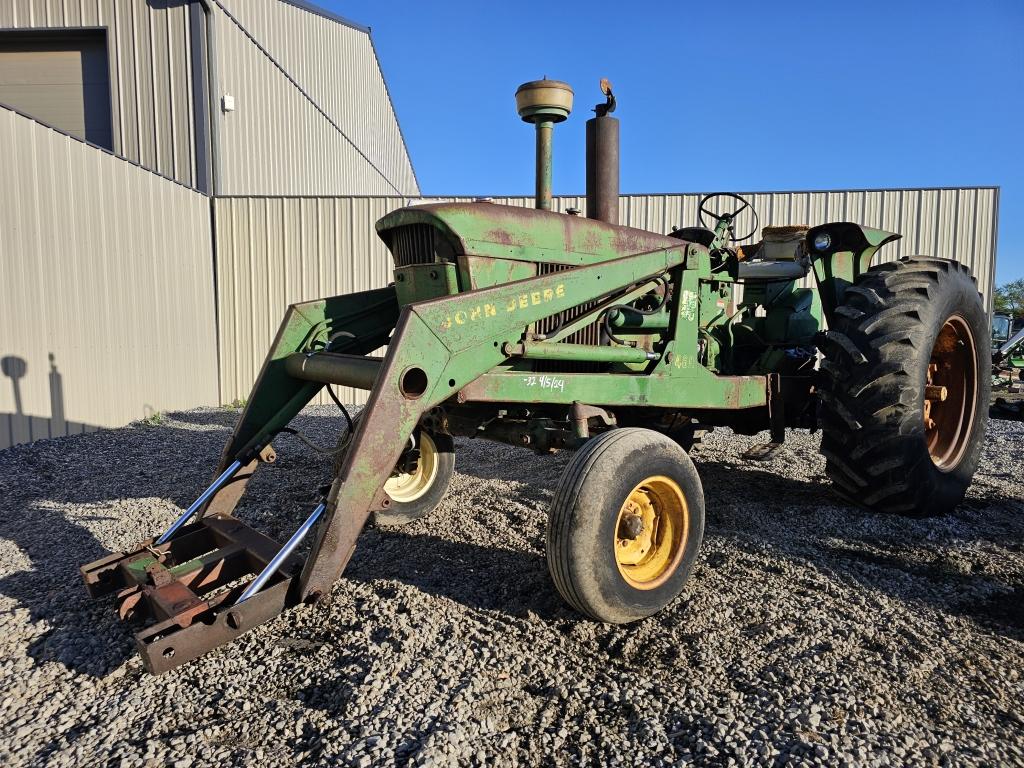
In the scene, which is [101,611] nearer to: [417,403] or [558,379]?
[417,403]

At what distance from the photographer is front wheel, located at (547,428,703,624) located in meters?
2.51

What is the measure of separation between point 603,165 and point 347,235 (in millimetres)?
6581

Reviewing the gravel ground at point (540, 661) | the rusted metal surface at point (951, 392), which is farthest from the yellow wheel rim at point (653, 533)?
the rusted metal surface at point (951, 392)

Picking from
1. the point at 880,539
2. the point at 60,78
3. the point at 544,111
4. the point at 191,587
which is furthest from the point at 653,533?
the point at 60,78

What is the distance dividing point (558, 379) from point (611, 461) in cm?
55

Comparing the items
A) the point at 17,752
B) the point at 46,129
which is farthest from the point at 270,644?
the point at 46,129

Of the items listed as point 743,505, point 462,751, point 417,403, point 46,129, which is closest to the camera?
point 462,751

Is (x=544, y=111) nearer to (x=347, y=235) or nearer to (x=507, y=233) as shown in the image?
(x=507, y=233)

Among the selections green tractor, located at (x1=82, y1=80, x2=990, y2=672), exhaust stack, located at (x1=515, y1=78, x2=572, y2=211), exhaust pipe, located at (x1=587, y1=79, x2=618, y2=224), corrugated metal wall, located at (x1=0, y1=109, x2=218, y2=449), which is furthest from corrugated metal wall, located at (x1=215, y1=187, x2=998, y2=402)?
exhaust stack, located at (x1=515, y1=78, x2=572, y2=211)

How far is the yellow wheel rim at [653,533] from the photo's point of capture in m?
2.77

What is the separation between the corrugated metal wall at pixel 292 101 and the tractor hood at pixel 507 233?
8062 mm

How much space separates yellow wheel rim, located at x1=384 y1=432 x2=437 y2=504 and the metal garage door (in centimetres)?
889

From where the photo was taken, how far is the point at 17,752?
6.32 feet

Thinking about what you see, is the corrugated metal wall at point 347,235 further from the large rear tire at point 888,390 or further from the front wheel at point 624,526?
the front wheel at point 624,526
